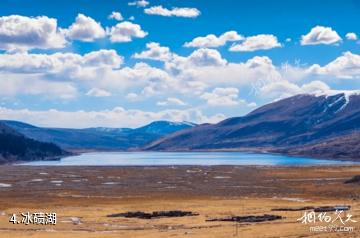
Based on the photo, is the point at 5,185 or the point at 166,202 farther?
the point at 5,185

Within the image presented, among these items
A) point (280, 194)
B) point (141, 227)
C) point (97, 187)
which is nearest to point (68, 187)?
point (97, 187)

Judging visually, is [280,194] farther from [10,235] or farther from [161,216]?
[10,235]

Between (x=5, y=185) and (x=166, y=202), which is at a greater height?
(x=5, y=185)

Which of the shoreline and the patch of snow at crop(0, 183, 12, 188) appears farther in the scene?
the patch of snow at crop(0, 183, 12, 188)

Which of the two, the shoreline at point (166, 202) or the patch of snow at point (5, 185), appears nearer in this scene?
the shoreline at point (166, 202)

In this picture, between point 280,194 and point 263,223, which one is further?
point 280,194

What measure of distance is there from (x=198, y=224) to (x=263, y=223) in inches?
285

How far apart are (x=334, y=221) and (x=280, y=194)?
48.2 m

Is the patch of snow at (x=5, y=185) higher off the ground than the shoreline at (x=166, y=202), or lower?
higher

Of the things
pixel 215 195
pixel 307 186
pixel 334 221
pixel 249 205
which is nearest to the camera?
pixel 334 221

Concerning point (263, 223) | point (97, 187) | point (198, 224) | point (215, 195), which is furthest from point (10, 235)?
point (97, 187)

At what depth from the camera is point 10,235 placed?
60.3 m

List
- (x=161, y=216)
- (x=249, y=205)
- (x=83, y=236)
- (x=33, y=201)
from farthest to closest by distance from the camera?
(x=33, y=201), (x=249, y=205), (x=161, y=216), (x=83, y=236)

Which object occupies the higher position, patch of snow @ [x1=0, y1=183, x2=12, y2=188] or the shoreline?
patch of snow @ [x1=0, y1=183, x2=12, y2=188]
